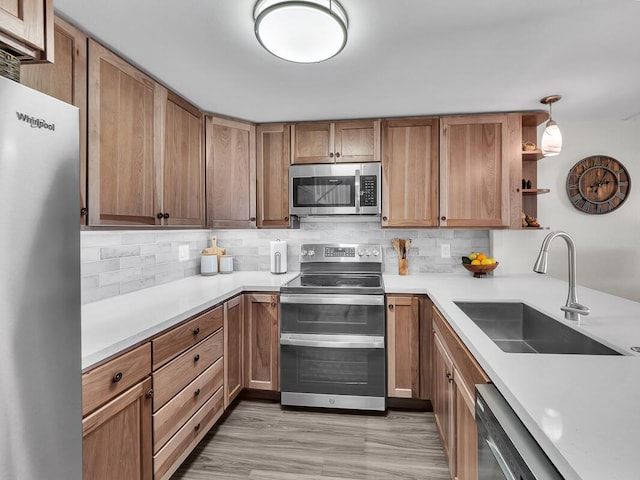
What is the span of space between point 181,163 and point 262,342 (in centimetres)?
140

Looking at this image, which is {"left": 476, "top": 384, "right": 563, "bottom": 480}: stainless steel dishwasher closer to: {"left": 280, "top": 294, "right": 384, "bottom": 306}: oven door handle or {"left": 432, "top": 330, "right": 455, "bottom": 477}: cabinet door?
{"left": 432, "top": 330, "right": 455, "bottom": 477}: cabinet door

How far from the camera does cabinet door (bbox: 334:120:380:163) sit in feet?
9.00

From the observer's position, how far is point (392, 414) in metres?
2.45

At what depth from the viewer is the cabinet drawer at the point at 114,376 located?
3.76 ft

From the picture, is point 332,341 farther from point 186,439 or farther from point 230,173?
point 230,173

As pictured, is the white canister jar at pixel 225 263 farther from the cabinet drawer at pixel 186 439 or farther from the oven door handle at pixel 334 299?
the cabinet drawer at pixel 186 439

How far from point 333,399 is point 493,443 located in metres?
1.64

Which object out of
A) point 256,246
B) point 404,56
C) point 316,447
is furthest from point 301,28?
point 316,447

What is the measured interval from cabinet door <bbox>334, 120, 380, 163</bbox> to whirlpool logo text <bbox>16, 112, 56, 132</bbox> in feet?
7.07

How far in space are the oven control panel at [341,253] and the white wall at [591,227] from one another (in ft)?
3.29

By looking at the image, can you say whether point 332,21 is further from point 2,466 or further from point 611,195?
point 611,195

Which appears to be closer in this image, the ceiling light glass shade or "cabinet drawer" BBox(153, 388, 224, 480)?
"cabinet drawer" BBox(153, 388, 224, 480)

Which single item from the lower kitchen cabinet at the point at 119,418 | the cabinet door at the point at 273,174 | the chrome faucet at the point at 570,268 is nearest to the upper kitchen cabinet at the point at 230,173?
the cabinet door at the point at 273,174

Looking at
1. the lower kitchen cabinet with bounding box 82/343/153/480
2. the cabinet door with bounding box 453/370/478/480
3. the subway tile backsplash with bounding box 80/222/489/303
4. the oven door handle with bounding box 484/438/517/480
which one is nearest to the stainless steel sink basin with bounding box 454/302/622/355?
the cabinet door with bounding box 453/370/478/480
